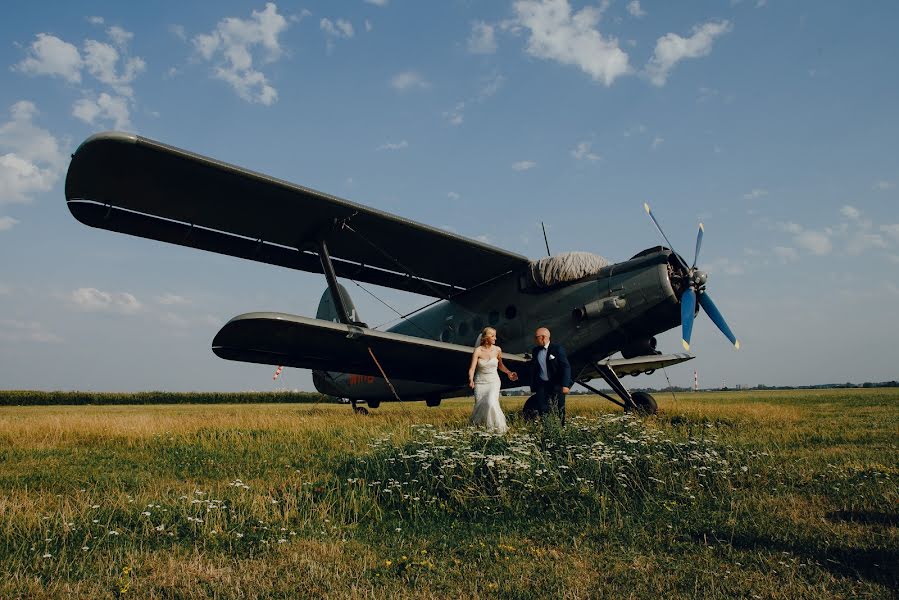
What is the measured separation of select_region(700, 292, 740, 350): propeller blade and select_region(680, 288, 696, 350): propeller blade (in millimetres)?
788

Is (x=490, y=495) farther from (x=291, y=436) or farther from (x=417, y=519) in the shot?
(x=291, y=436)

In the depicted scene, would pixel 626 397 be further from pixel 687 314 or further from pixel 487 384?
pixel 487 384

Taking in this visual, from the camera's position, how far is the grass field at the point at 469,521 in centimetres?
295

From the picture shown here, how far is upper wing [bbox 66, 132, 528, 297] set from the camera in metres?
9.16

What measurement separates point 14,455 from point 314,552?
668 cm

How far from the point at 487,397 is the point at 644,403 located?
7.27 m

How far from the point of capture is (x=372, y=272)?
14.2 metres

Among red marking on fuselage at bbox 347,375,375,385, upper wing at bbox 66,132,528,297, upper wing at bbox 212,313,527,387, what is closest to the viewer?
→ upper wing at bbox 66,132,528,297

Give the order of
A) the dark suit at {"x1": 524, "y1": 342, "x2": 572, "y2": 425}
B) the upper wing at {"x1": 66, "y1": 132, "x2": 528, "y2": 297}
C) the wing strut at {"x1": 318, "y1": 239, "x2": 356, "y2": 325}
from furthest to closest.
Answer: the wing strut at {"x1": 318, "y1": 239, "x2": 356, "y2": 325}, the upper wing at {"x1": 66, "y1": 132, "x2": 528, "y2": 297}, the dark suit at {"x1": 524, "y1": 342, "x2": 572, "y2": 425}

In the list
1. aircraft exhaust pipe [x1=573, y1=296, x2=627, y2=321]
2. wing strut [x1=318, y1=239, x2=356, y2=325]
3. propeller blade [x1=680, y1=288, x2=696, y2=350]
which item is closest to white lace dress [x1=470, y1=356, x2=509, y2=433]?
wing strut [x1=318, y1=239, x2=356, y2=325]

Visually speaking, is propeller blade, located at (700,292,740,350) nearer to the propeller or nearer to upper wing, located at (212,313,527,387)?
the propeller

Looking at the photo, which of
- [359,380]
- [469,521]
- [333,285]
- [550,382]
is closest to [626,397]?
[550,382]

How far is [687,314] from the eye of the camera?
436 inches

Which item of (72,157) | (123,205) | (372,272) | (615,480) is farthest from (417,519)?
(372,272)
